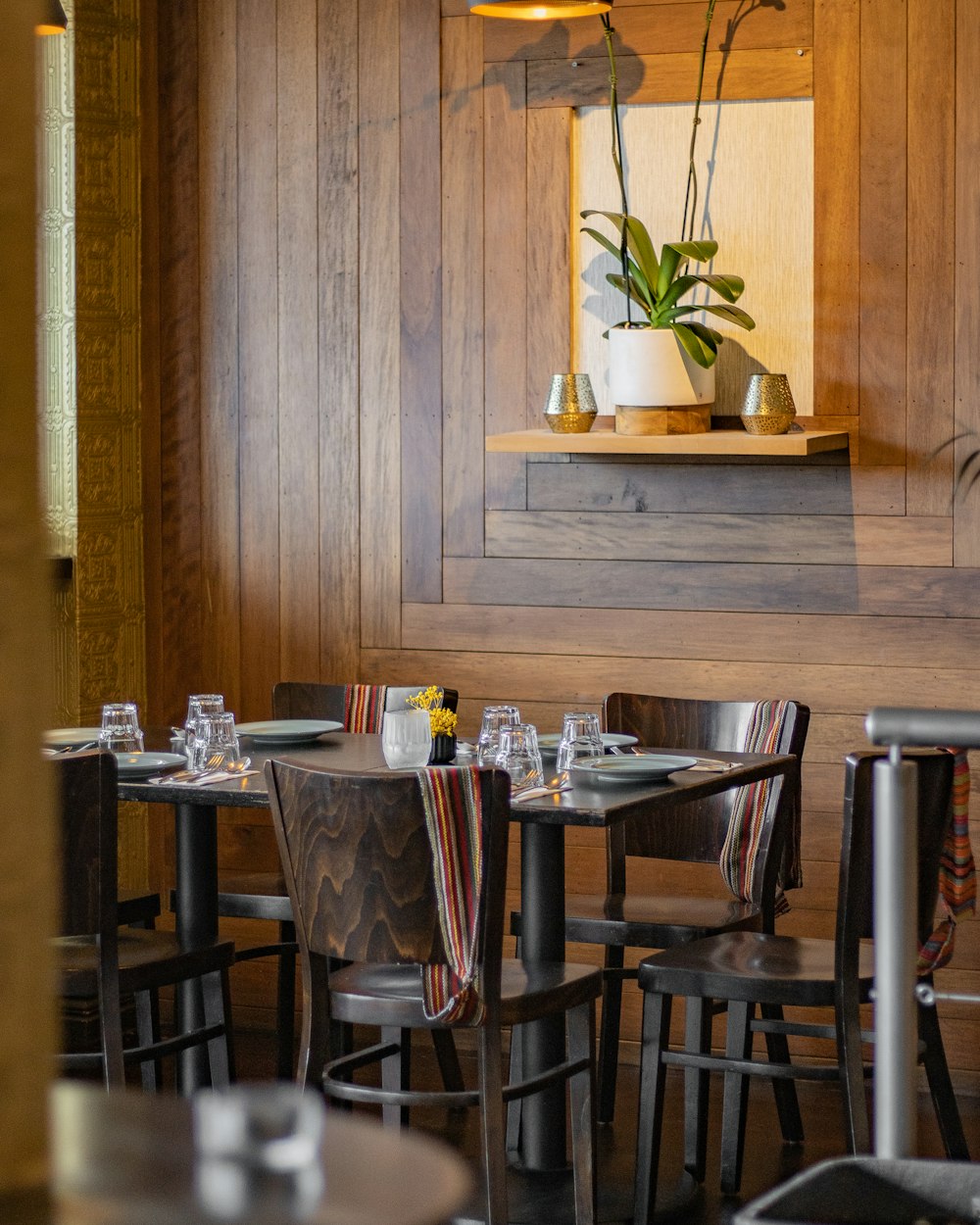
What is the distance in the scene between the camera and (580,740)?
3.37 m

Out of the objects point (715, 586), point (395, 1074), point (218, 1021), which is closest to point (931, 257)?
point (715, 586)

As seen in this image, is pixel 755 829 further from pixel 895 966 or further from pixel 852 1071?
pixel 895 966

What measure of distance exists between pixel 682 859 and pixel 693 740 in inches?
10.1

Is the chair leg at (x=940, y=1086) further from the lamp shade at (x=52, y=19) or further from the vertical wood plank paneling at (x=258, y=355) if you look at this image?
the lamp shade at (x=52, y=19)

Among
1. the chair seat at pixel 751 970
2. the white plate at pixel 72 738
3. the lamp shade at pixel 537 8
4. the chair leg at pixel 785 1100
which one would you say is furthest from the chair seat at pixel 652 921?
the lamp shade at pixel 537 8

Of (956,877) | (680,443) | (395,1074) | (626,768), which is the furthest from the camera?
(680,443)

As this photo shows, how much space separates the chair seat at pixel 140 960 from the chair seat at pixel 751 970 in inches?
31.3

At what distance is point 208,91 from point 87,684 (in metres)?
1.51

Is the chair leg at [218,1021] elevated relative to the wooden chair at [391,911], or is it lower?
lower

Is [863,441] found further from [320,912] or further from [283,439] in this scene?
[320,912]

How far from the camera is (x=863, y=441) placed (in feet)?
13.3

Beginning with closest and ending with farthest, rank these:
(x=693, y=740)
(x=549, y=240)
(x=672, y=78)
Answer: (x=693, y=740), (x=672, y=78), (x=549, y=240)

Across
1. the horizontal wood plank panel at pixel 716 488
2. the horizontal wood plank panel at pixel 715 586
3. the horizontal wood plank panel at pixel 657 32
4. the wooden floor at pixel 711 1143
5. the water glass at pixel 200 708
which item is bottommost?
the wooden floor at pixel 711 1143

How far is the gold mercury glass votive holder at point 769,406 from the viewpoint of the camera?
12.8 feet
